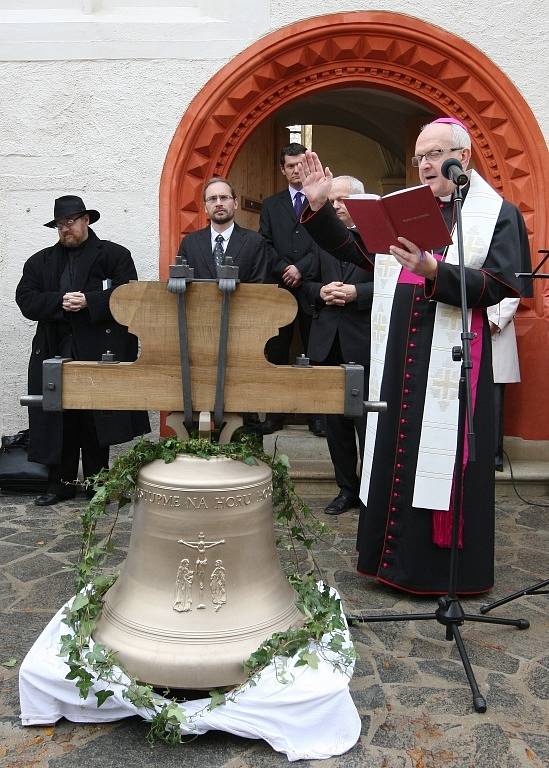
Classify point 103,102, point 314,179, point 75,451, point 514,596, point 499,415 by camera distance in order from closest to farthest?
1. point 314,179
2. point 514,596
3. point 75,451
4. point 499,415
5. point 103,102

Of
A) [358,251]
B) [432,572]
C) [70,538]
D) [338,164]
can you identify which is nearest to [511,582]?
[432,572]

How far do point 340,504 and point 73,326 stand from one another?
2.20 meters

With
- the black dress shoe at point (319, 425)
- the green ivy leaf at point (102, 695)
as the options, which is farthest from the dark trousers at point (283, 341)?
the green ivy leaf at point (102, 695)

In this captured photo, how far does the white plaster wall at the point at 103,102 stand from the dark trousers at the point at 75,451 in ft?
4.52

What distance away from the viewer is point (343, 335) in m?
5.48

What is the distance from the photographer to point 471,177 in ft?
13.0

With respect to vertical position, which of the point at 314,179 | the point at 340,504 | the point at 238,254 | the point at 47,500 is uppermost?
the point at 314,179

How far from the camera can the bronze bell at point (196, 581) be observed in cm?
272

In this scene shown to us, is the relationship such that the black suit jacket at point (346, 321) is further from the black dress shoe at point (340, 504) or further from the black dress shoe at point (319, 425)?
the black dress shoe at point (319, 425)

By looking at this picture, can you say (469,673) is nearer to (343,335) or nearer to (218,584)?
(218,584)

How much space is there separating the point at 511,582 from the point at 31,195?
4.72m

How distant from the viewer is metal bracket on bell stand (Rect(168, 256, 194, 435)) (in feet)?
8.73

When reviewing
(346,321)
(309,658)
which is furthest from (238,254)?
(309,658)

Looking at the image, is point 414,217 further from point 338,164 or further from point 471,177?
point 338,164
